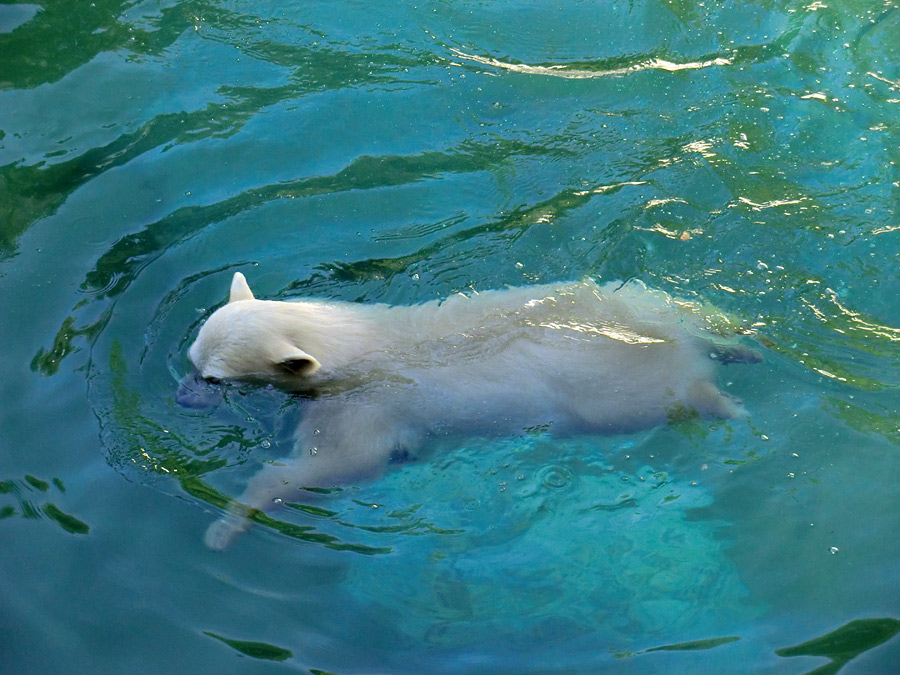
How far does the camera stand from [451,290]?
5.97 metres

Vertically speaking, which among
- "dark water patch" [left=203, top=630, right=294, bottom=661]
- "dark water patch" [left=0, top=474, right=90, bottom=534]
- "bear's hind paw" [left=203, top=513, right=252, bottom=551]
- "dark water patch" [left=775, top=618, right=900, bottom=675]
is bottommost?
"dark water patch" [left=775, top=618, right=900, bottom=675]

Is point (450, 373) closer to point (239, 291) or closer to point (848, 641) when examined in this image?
point (239, 291)

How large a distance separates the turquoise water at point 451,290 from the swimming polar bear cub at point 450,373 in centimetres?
18

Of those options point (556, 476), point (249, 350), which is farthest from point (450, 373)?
point (249, 350)

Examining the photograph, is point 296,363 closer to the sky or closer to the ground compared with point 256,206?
closer to the ground

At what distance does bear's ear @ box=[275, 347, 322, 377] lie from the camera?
4984 mm

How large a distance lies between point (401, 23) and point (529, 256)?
3.17 meters

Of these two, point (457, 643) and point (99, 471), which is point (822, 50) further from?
point (99, 471)

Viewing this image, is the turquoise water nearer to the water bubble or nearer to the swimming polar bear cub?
the water bubble

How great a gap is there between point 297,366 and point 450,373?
972mm

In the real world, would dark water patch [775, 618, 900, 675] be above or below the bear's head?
below

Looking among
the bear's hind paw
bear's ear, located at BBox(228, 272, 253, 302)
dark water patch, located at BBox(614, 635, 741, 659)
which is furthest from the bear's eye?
dark water patch, located at BBox(614, 635, 741, 659)

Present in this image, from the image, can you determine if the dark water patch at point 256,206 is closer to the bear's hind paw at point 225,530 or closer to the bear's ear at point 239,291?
the bear's ear at point 239,291

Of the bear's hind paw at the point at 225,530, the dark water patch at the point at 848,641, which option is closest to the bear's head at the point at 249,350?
the bear's hind paw at the point at 225,530
